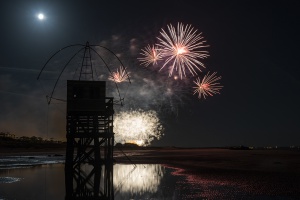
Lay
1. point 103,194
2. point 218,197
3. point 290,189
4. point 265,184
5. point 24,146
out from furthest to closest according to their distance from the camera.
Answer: point 24,146 < point 265,184 < point 290,189 < point 103,194 < point 218,197

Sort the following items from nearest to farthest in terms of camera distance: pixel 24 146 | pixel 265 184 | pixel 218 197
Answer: pixel 218 197 < pixel 265 184 < pixel 24 146

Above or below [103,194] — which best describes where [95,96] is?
above

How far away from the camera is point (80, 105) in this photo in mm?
26766

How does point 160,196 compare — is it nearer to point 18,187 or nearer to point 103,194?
point 103,194

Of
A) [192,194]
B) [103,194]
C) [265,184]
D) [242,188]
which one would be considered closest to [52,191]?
[103,194]

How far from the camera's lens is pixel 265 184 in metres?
26.5

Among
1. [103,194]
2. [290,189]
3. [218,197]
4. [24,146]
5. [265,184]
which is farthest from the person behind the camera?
[24,146]

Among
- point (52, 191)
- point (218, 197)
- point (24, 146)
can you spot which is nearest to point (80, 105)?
point (52, 191)

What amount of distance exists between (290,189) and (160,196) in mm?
9542

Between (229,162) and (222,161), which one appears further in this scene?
(222,161)

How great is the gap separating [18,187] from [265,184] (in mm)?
17824

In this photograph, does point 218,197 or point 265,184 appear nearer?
point 218,197

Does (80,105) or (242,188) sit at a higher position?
(80,105)

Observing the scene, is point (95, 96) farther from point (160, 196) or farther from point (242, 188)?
point (242, 188)
